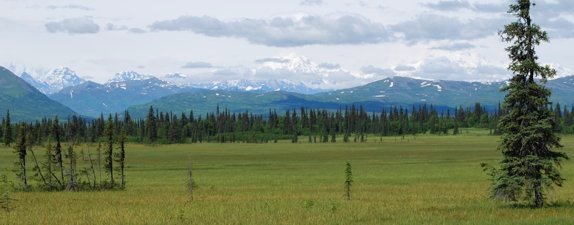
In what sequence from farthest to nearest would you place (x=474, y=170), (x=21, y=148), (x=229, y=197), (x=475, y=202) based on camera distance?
1. (x=474, y=170)
2. (x=21, y=148)
3. (x=229, y=197)
4. (x=475, y=202)

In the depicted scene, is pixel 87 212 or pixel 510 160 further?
pixel 87 212

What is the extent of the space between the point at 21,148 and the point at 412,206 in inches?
1480

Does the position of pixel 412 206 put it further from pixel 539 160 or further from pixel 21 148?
pixel 21 148

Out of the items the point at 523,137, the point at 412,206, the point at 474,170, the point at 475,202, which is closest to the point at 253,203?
the point at 412,206

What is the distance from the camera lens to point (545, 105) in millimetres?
32781

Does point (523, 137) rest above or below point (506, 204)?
above

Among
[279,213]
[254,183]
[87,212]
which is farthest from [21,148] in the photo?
[279,213]

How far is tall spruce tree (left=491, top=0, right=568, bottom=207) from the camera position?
31844mm

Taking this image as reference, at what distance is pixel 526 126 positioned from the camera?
32.5 m

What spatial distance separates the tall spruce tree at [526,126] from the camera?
31.8m

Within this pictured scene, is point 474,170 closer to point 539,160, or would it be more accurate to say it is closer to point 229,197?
point 229,197

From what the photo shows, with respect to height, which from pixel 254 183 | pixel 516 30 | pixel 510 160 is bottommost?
pixel 254 183

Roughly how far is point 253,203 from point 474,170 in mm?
48710

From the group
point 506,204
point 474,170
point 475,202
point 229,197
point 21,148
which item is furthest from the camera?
point 474,170
